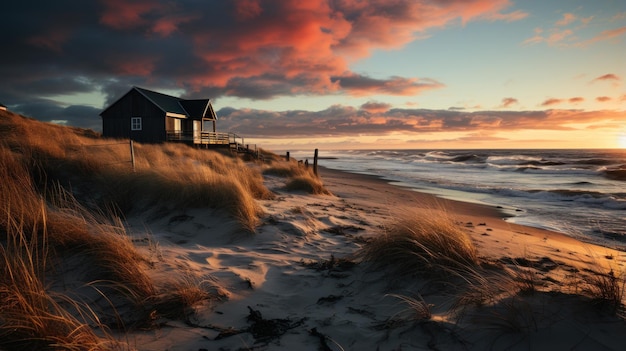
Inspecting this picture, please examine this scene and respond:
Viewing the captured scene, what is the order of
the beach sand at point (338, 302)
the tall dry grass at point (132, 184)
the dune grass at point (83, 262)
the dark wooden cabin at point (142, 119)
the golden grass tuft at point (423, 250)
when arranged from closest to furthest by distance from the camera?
the dune grass at point (83, 262), the beach sand at point (338, 302), the golden grass tuft at point (423, 250), the tall dry grass at point (132, 184), the dark wooden cabin at point (142, 119)

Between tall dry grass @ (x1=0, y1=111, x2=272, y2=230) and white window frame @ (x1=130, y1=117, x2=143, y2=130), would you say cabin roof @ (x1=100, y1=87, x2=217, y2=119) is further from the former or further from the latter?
tall dry grass @ (x1=0, y1=111, x2=272, y2=230)

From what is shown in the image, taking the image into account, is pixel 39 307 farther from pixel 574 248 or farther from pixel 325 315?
pixel 574 248

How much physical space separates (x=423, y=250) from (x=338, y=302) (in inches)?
54.8

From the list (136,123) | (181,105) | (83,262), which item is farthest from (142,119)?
(83,262)

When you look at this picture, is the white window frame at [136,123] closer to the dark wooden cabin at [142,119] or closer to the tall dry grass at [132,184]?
the dark wooden cabin at [142,119]

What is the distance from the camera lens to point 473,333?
8.70 ft

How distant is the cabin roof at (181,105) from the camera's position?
31.2 m

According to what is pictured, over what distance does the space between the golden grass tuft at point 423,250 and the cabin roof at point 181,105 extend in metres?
30.3

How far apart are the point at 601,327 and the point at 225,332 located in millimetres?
3053

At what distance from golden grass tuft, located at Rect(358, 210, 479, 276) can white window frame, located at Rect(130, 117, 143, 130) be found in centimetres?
3156

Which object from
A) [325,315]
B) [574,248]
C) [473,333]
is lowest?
[574,248]

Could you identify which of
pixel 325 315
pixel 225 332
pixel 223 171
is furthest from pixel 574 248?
pixel 223 171

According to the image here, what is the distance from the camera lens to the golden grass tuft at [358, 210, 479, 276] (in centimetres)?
405

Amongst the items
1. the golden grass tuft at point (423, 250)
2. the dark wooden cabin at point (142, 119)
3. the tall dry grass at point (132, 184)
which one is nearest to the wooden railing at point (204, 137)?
the dark wooden cabin at point (142, 119)
